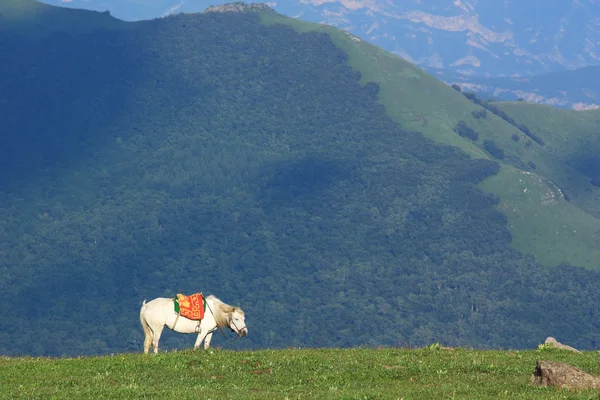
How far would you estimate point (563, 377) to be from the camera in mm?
32906

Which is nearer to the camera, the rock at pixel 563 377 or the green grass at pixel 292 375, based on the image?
the green grass at pixel 292 375

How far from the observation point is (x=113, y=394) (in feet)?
102

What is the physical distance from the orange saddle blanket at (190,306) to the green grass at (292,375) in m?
2.75

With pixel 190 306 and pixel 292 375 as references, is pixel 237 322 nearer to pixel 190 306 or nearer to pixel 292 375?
pixel 190 306

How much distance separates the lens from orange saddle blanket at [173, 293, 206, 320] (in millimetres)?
42219

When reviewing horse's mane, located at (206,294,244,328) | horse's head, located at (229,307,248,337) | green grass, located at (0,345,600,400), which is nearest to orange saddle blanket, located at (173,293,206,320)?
horse's mane, located at (206,294,244,328)

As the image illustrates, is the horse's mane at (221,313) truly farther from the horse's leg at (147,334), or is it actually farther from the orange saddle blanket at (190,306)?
the horse's leg at (147,334)

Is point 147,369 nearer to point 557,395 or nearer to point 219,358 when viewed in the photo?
point 219,358

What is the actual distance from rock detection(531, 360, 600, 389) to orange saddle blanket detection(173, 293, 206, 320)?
15115mm

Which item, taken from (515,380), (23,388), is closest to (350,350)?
(515,380)

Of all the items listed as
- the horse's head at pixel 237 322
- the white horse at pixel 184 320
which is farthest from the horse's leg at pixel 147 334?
the horse's head at pixel 237 322

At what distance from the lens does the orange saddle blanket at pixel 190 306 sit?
139 ft

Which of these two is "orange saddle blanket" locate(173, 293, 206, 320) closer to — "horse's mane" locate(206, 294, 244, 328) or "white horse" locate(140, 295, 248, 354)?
"white horse" locate(140, 295, 248, 354)

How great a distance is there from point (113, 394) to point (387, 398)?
8.56m
